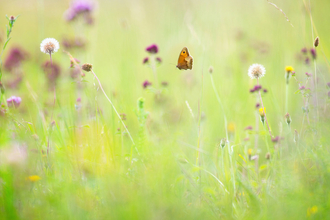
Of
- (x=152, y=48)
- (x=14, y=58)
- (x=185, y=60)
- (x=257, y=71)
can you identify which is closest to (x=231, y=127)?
(x=257, y=71)

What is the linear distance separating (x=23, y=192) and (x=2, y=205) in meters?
0.10

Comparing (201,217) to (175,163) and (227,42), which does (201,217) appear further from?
(227,42)

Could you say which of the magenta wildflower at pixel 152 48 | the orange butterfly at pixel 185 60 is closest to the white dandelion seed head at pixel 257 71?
the orange butterfly at pixel 185 60

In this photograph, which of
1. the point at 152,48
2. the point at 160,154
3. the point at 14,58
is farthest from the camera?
the point at 14,58

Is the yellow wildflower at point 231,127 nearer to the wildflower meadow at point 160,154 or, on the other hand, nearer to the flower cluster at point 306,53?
the wildflower meadow at point 160,154

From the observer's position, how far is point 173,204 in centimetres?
99

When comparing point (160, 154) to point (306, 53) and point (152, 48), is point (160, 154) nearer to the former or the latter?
point (152, 48)

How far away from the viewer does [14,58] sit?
206 centimetres

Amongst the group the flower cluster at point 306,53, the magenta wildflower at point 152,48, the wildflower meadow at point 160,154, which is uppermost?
the magenta wildflower at point 152,48

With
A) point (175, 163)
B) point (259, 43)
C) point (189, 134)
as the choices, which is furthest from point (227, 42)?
point (175, 163)

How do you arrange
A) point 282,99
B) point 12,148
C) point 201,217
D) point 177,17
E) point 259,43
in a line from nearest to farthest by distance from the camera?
point 201,217 < point 12,148 < point 282,99 < point 259,43 < point 177,17

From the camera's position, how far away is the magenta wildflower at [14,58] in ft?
6.61

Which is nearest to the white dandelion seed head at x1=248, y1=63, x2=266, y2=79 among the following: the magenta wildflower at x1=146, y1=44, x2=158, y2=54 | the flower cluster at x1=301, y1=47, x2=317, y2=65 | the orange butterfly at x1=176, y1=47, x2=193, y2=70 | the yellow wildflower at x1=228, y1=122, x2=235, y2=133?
the flower cluster at x1=301, y1=47, x2=317, y2=65

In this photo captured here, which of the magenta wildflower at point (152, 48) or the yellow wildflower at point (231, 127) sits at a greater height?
the magenta wildflower at point (152, 48)
